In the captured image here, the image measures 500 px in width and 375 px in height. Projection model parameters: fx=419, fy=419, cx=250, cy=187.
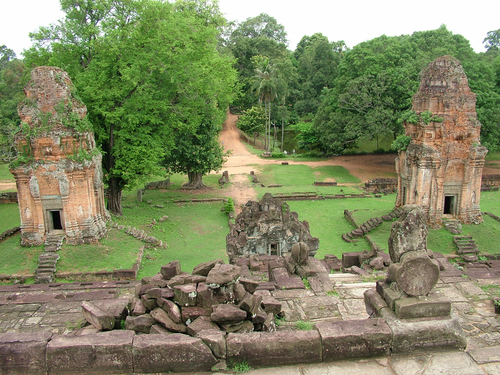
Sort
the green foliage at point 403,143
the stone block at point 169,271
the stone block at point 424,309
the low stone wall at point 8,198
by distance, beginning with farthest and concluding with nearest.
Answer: the low stone wall at point 8,198 → the green foliage at point 403,143 → the stone block at point 169,271 → the stone block at point 424,309

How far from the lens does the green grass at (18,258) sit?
16266 mm

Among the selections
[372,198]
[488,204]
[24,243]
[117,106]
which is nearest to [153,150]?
[117,106]

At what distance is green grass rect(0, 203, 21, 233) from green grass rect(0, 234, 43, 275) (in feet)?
19.1

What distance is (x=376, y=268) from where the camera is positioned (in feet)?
42.7

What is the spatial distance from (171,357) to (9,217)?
2441cm

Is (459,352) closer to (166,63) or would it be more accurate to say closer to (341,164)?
(166,63)

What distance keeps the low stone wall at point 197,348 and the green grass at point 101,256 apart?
11455 millimetres

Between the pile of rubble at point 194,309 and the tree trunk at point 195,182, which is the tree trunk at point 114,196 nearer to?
the tree trunk at point 195,182

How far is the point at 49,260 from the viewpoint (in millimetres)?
16422

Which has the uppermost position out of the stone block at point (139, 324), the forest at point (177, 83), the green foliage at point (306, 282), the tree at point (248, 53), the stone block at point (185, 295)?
the tree at point (248, 53)

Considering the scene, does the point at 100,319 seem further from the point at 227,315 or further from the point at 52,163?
the point at 52,163

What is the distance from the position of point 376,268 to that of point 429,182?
8695mm

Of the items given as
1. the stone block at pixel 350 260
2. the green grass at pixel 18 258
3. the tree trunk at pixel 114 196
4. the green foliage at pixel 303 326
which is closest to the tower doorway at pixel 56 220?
the green grass at pixel 18 258

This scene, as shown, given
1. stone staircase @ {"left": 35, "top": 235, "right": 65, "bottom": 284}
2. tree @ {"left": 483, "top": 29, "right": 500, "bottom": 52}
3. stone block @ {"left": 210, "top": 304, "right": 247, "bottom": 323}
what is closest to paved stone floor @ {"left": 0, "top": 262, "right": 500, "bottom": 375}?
stone block @ {"left": 210, "top": 304, "right": 247, "bottom": 323}
